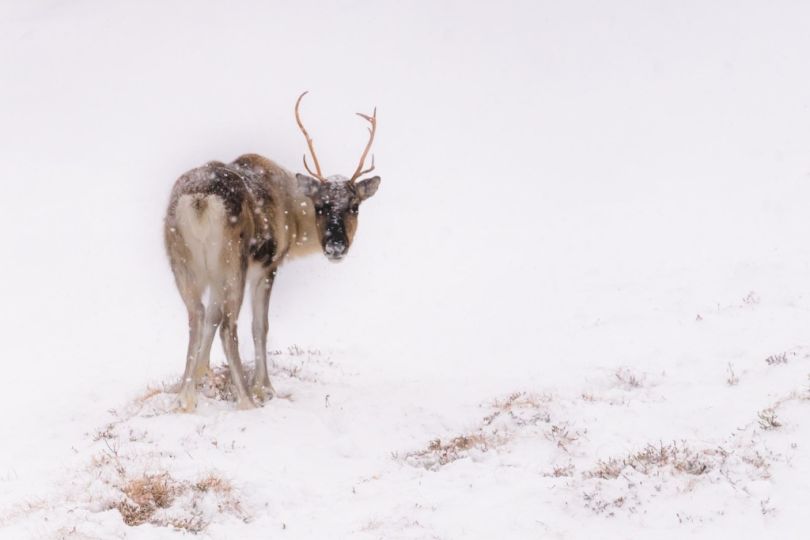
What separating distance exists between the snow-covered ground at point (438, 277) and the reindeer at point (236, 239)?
0.64 meters

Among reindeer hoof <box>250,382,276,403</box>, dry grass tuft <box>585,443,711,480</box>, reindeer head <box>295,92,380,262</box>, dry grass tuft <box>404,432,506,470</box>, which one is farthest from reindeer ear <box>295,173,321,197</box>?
dry grass tuft <box>585,443,711,480</box>

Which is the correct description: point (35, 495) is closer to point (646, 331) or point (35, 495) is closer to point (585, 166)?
point (646, 331)

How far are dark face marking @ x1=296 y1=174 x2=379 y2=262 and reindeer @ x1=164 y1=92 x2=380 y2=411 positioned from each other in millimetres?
12

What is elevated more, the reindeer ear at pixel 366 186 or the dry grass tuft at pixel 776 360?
the reindeer ear at pixel 366 186

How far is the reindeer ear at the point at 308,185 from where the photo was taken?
10.5 metres

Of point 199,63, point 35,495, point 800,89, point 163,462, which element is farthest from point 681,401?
point 199,63

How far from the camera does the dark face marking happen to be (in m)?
10.3

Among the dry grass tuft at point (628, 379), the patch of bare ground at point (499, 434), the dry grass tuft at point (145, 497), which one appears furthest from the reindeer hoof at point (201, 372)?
the dry grass tuft at point (628, 379)

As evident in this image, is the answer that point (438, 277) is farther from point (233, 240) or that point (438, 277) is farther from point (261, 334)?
point (233, 240)

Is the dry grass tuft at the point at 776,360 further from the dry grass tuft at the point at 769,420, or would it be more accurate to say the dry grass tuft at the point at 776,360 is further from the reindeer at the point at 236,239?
the reindeer at the point at 236,239

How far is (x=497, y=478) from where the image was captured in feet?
23.8

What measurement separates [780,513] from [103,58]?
4553cm

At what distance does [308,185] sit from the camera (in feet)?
34.8

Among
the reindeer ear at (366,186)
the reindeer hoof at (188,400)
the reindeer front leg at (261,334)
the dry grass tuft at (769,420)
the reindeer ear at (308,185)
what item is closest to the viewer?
the dry grass tuft at (769,420)
